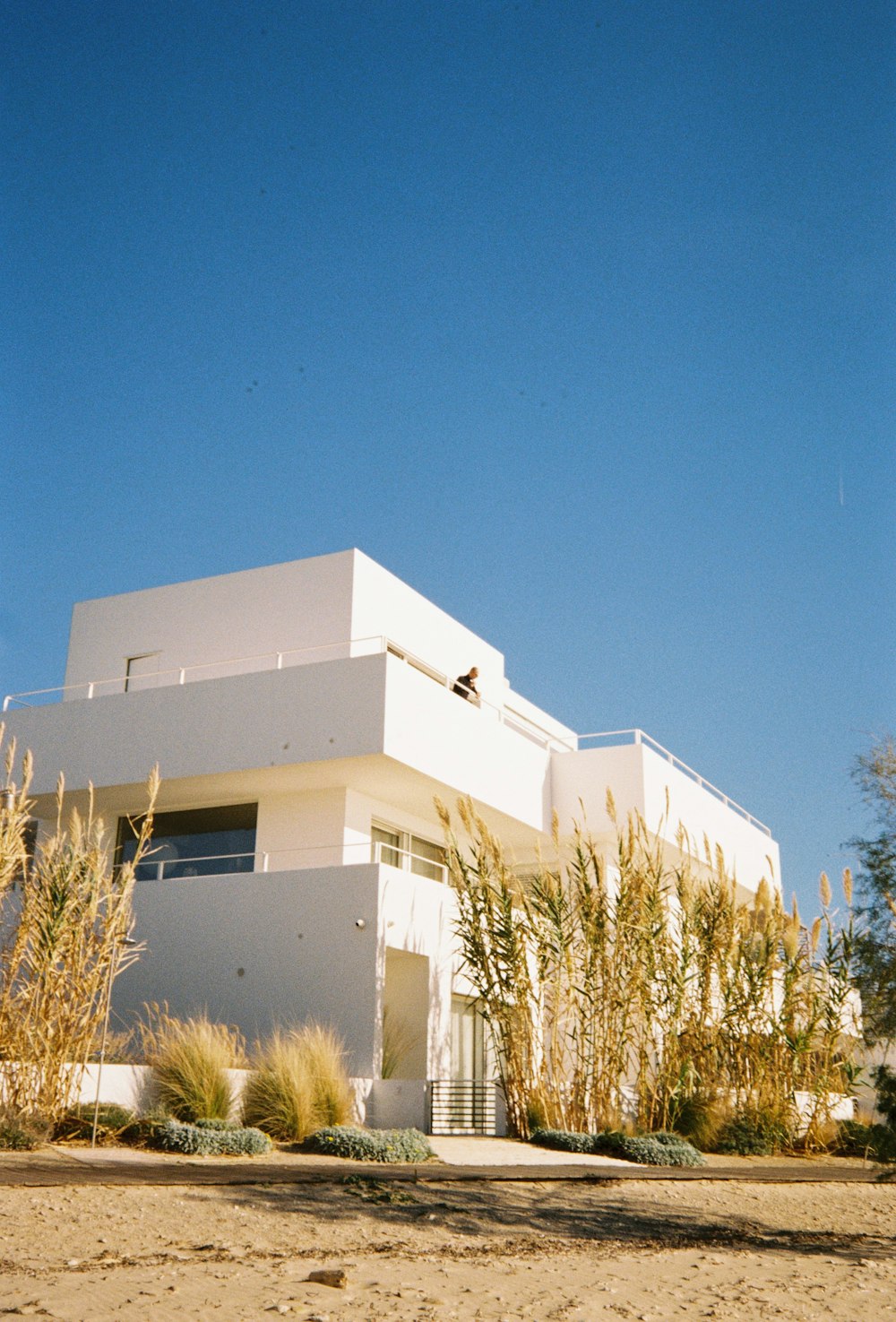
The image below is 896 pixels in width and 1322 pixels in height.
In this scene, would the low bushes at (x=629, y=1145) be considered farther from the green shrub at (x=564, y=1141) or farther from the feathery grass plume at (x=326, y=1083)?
the feathery grass plume at (x=326, y=1083)

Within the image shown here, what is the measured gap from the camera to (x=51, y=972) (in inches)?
390

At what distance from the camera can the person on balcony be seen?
18734 mm

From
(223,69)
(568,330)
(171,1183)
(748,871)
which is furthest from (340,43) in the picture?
(748,871)

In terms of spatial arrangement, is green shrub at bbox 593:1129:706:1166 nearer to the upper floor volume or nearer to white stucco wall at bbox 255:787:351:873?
the upper floor volume

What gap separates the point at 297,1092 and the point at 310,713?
19.6ft

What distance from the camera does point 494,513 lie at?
43.1 feet

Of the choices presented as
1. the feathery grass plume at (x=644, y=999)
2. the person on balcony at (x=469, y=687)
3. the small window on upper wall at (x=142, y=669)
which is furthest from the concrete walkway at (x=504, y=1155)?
the small window on upper wall at (x=142, y=669)

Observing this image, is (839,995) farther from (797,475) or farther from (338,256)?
(338,256)

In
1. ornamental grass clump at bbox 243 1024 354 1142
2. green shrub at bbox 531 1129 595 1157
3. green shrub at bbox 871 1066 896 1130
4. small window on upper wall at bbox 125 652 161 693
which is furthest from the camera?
small window on upper wall at bbox 125 652 161 693

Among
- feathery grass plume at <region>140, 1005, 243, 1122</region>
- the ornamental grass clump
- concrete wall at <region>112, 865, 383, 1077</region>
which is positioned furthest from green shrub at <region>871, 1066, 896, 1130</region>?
concrete wall at <region>112, 865, 383, 1077</region>

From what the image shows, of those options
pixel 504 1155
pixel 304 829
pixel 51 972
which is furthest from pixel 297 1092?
pixel 304 829

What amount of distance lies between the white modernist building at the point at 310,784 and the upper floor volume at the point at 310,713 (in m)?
0.03

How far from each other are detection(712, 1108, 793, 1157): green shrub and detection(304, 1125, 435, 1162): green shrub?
4384mm

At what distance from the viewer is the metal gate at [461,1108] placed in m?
14.2
